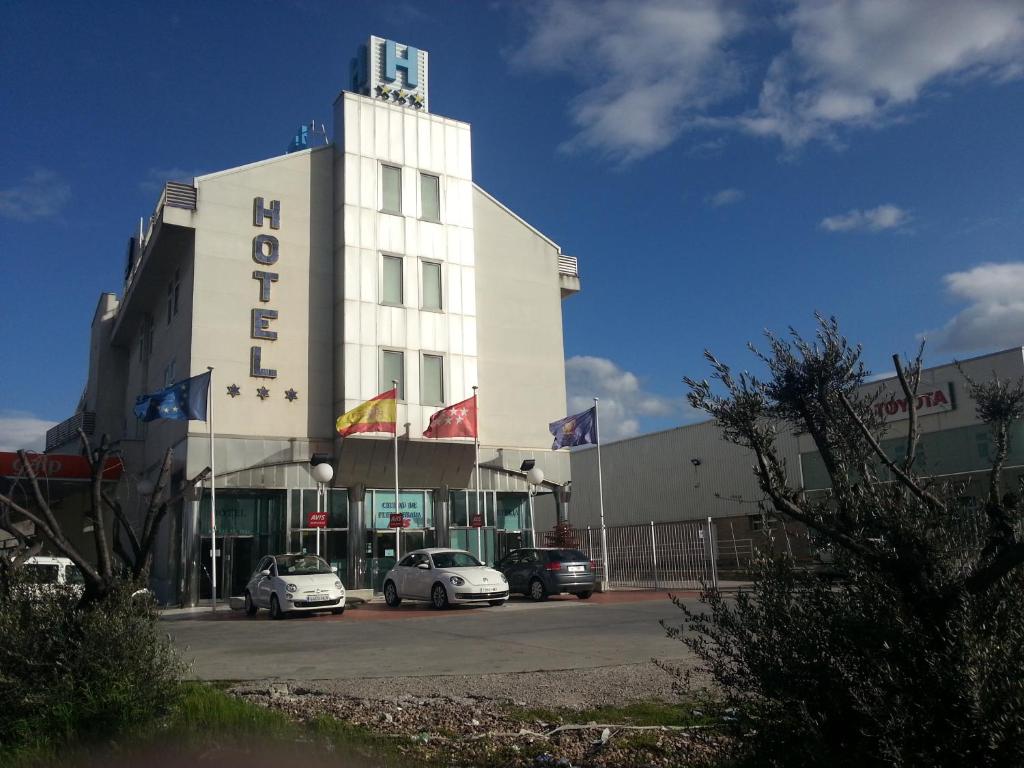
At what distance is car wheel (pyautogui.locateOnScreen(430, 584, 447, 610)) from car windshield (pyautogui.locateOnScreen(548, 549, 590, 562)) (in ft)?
12.5

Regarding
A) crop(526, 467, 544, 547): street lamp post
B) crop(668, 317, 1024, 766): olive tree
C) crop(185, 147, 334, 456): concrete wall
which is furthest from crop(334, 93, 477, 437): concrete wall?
crop(668, 317, 1024, 766): olive tree

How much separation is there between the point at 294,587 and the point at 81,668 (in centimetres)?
1426

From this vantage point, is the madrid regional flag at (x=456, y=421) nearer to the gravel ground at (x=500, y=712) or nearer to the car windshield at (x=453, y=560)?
the car windshield at (x=453, y=560)

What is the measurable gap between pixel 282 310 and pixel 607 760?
27074mm

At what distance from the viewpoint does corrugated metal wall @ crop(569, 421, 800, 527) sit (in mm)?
40844

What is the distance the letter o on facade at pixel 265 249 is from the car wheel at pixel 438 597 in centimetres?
1449

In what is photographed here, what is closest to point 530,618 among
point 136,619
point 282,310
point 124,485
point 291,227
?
point 136,619

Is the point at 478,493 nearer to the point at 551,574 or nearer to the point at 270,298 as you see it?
the point at 551,574

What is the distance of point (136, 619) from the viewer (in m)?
7.34

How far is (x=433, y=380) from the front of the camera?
32781 millimetres

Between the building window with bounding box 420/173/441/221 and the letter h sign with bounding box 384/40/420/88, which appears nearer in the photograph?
the building window with bounding box 420/173/441/221

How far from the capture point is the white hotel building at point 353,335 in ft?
97.5

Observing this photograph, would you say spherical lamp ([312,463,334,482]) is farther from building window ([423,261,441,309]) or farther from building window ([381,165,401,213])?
building window ([381,165,401,213])

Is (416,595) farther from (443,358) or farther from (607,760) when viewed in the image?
(607,760)
